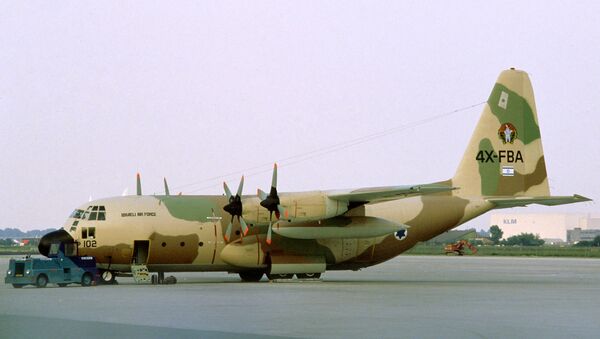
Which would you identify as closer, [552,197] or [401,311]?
[401,311]

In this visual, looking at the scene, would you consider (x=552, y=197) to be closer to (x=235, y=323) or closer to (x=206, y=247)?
(x=206, y=247)

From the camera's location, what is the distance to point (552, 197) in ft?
110

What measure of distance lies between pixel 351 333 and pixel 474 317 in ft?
13.7

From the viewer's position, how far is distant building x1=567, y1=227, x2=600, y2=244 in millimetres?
166000

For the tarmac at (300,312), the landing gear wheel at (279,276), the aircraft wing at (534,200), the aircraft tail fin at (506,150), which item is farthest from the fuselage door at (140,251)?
the aircraft wing at (534,200)

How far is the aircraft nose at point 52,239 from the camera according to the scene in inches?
1214

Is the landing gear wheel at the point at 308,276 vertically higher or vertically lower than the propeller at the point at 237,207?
lower

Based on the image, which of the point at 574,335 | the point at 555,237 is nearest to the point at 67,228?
the point at 574,335

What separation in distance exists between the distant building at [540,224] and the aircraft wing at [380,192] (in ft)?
474

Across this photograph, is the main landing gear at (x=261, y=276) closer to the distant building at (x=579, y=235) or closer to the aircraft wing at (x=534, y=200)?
the aircraft wing at (x=534, y=200)

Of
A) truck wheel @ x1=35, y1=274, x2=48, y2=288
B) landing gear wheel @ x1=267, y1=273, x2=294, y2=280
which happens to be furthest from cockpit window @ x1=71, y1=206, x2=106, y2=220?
landing gear wheel @ x1=267, y1=273, x2=294, y2=280

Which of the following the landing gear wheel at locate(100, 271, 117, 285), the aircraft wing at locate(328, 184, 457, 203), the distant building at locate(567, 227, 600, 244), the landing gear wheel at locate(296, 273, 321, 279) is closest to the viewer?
the aircraft wing at locate(328, 184, 457, 203)

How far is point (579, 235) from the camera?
166m

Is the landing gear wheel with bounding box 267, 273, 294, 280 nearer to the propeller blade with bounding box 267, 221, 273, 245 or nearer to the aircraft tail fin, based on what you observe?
the propeller blade with bounding box 267, 221, 273, 245
